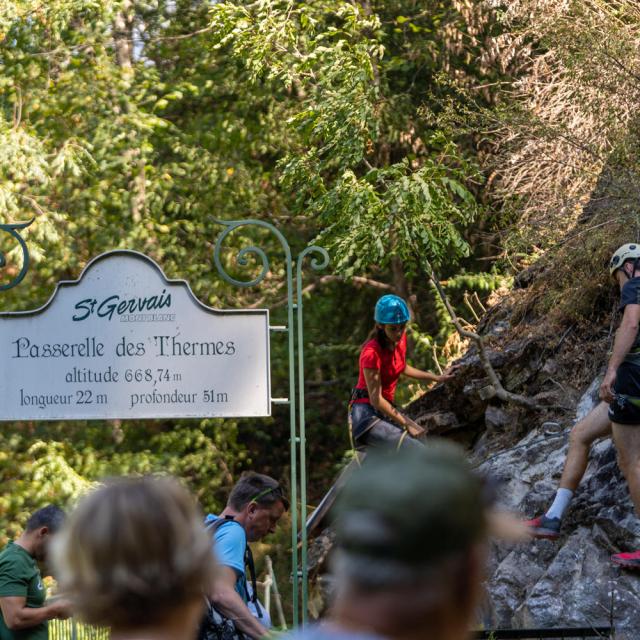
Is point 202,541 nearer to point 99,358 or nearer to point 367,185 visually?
point 99,358

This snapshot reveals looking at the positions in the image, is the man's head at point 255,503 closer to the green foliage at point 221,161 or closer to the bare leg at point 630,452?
the bare leg at point 630,452

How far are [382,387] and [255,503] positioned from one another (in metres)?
2.48

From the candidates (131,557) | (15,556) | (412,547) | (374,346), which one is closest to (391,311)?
(374,346)

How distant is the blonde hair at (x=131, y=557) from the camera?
1.64 metres

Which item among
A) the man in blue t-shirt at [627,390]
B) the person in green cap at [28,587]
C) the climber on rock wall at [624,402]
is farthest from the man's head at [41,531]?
the man in blue t-shirt at [627,390]

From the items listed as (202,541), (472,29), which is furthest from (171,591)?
(472,29)

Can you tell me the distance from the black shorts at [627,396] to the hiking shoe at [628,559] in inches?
29.3

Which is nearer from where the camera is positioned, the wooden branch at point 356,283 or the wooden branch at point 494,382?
the wooden branch at point 494,382

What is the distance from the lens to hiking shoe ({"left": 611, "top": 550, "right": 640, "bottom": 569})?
5910 millimetres

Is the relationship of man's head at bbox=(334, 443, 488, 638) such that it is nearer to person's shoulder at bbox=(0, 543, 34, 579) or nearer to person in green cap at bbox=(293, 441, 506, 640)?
person in green cap at bbox=(293, 441, 506, 640)

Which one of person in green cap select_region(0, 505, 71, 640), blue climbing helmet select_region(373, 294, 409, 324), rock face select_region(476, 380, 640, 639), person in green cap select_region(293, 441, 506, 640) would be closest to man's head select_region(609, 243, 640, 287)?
blue climbing helmet select_region(373, 294, 409, 324)

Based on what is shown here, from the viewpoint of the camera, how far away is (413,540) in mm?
1340

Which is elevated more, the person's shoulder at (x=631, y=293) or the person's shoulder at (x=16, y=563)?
the person's shoulder at (x=631, y=293)

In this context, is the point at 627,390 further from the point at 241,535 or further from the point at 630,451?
the point at 241,535
